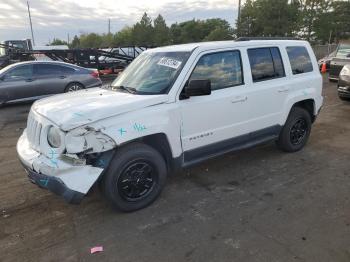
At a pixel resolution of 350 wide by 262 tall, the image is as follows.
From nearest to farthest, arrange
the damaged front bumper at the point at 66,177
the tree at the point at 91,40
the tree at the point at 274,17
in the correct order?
the damaged front bumper at the point at 66,177
the tree at the point at 274,17
the tree at the point at 91,40

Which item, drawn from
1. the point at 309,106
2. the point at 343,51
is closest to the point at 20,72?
the point at 309,106

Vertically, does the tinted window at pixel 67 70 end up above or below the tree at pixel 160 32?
below

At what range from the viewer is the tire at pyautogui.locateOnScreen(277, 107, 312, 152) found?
5.65 metres

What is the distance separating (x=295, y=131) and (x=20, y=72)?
8659 mm

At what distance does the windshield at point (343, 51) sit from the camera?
42.9 feet

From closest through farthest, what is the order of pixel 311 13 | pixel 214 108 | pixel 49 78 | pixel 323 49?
pixel 214 108 < pixel 49 78 < pixel 323 49 < pixel 311 13

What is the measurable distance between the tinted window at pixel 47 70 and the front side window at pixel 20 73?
206 mm

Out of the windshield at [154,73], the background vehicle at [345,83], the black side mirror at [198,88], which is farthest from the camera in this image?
the background vehicle at [345,83]

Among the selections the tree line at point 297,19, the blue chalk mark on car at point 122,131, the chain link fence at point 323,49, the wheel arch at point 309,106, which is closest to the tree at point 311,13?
the tree line at point 297,19

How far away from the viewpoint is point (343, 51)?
13352mm

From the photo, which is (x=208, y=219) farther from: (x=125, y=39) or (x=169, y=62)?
(x=125, y=39)

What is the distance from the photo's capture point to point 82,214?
159 inches

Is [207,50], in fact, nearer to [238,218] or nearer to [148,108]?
[148,108]

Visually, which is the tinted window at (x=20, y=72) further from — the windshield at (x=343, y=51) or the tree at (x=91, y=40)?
the tree at (x=91, y=40)
